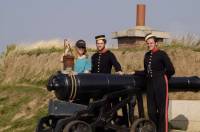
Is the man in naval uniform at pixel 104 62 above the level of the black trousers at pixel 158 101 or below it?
above

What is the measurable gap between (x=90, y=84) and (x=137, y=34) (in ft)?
32.2

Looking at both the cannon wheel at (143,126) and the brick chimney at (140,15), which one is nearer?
the cannon wheel at (143,126)

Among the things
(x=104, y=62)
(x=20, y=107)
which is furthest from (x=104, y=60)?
(x=20, y=107)

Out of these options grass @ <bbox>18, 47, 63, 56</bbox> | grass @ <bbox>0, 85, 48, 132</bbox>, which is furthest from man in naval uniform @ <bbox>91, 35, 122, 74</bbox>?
grass @ <bbox>18, 47, 63, 56</bbox>

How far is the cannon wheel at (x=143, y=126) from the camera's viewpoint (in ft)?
34.4

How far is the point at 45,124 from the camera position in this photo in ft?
35.3

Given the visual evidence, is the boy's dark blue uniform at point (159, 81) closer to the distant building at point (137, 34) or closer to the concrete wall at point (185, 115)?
the concrete wall at point (185, 115)

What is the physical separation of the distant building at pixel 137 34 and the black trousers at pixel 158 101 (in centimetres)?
923

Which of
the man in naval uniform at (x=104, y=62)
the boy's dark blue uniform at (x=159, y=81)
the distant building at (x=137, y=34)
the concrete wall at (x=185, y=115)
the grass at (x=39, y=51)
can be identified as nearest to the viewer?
the boy's dark blue uniform at (x=159, y=81)

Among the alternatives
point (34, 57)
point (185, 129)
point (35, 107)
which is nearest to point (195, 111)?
point (185, 129)

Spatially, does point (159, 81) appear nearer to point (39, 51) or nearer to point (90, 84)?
point (90, 84)

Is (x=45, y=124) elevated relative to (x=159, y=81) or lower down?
lower down

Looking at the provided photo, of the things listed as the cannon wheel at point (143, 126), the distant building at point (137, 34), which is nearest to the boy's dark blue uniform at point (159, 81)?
the cannon wheel at point (143, 126)

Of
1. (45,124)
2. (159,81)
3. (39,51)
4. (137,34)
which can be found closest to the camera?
(159,81)
